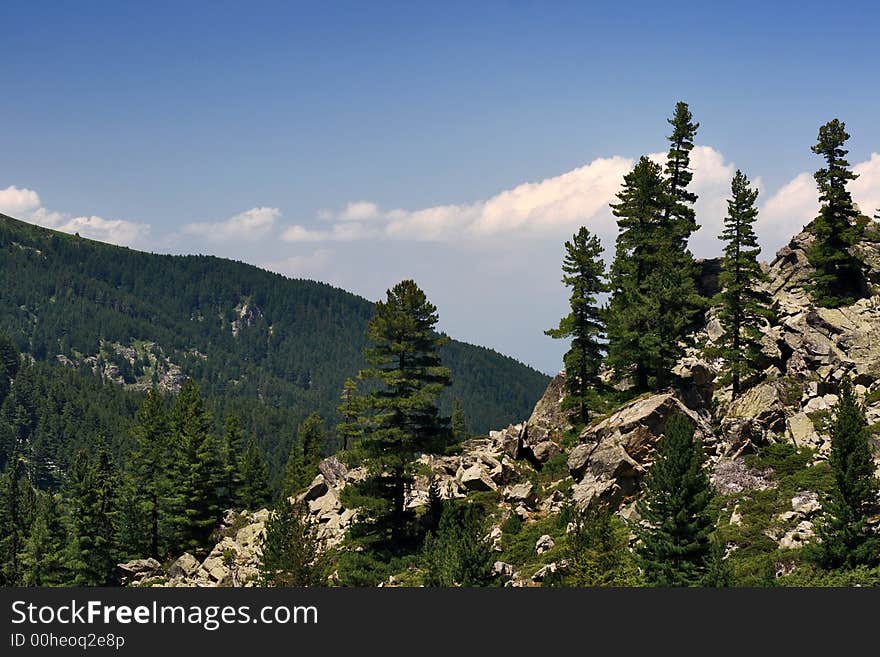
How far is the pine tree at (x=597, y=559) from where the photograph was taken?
3055cm

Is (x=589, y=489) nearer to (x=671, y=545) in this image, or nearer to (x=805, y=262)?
(x=671, y=545)

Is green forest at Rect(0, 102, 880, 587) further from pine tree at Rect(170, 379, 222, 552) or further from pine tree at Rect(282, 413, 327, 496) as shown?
pine tree at Rect(282, 413, 327, 496)

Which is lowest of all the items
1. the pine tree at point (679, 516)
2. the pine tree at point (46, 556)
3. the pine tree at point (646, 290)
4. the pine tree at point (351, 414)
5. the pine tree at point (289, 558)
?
the pine tree at point (46, 556)

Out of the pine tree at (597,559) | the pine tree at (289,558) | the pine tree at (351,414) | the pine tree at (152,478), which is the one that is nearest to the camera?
the pine tree at (597,559)

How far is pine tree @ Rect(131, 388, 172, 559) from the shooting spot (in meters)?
68.7

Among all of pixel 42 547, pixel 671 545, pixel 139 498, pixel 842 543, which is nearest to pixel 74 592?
pixel 671 545

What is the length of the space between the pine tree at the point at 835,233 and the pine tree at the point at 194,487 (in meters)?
53.4

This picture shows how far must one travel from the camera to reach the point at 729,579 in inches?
1070

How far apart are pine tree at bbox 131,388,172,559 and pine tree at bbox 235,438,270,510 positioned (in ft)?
41.4

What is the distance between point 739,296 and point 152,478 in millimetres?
53935

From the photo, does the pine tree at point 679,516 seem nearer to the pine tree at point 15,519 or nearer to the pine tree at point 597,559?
the pine tree at point 597,559

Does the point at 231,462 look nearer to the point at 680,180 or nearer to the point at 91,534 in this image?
the point at 91,534

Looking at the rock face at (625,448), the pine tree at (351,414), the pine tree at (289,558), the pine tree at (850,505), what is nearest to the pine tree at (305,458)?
the pine tree at (351,414)

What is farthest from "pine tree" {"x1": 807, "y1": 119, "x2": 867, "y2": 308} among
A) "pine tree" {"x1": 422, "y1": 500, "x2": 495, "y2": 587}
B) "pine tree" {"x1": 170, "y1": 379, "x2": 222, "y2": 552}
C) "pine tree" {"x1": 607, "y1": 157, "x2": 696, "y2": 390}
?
"pine tree" {"x1": 170, "y1": 379, "x2": 222, "y2": 552}
